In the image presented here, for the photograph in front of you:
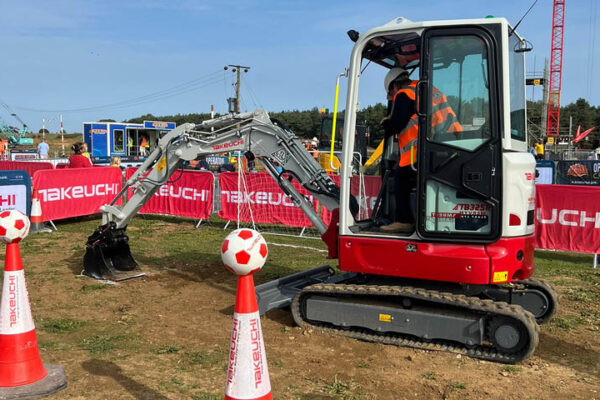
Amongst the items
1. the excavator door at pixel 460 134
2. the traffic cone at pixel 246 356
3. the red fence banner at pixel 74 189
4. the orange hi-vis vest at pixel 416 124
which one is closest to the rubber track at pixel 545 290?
the excavator door at pixel 460 134

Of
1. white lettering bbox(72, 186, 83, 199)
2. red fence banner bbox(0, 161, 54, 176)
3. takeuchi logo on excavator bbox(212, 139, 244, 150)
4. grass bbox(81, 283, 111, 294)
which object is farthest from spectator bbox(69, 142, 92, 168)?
Result: takeuchi logo on excavator bbox(212, 139, 244, 150)

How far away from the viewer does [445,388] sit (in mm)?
4652

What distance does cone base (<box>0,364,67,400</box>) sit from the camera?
4.23 metres

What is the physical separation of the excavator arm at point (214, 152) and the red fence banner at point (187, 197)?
5.14m

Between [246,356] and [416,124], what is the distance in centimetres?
331

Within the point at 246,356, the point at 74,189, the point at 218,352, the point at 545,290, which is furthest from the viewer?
the point at 74,189

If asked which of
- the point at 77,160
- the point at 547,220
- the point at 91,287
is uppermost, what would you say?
the point at 77,160

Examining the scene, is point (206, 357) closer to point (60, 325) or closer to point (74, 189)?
point (60, 325)

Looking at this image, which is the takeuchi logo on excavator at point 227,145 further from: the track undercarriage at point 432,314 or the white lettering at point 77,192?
the white lettering at point 77,192

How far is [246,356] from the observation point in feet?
10.2

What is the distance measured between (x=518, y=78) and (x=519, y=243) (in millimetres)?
1691

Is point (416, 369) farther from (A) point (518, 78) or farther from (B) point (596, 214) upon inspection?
(B) point (596, 214)

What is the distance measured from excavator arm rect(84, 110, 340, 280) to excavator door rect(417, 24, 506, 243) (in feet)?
4.90

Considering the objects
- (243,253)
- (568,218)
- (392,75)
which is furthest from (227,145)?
(568,218)
